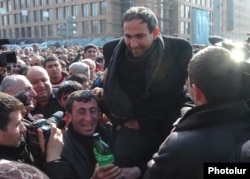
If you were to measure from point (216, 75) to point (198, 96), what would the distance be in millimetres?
144

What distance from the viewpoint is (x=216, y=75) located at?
191 cm

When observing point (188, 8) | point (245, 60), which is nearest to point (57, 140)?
point (245, 60)

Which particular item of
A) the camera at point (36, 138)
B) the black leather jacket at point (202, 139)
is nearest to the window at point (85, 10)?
the camera at point (36, 138)

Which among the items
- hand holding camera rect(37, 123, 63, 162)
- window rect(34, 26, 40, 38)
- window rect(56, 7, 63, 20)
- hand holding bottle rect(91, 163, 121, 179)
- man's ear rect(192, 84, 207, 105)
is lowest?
hand holding bottle rect(91, 163, 121, 179)

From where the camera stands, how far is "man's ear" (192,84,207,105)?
76.5 inches

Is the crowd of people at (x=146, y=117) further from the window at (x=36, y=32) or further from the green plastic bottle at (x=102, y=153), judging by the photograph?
the window at (x=36, y=32)

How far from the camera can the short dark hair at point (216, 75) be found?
6.25 feet

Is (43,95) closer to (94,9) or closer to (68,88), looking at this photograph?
(68,88)

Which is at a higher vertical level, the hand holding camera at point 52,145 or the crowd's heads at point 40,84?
the crowd's heads at point 40,84

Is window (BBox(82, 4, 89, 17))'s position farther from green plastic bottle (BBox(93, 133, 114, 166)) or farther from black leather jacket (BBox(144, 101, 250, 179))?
black leather jacket (BBox(144, 101, 250, 179))

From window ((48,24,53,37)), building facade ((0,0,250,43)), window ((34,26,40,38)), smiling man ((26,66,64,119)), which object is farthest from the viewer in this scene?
window ((34,26,40,38))

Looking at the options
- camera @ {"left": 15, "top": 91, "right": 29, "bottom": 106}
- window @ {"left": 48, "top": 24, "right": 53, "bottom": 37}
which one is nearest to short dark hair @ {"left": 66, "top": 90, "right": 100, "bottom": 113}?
camera @ {"left": 15, "top": 91, "right": 29, "bottom": 106}

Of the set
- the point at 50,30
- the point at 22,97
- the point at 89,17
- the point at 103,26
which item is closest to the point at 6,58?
the point at 22,97

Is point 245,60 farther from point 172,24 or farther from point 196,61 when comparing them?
point 172,24
